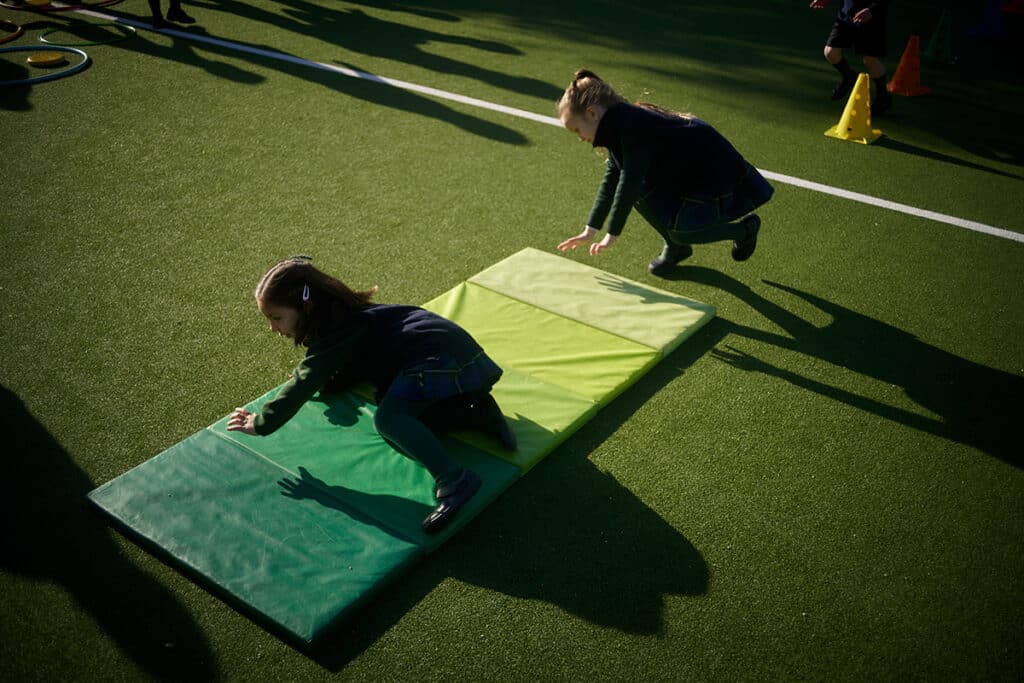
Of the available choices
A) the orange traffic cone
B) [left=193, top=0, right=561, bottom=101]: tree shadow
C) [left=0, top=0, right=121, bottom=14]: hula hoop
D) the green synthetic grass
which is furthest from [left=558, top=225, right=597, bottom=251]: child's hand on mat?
[left=0, top=0, right=121, bottom=14]: hula hoop

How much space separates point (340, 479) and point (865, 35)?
21.1 feet

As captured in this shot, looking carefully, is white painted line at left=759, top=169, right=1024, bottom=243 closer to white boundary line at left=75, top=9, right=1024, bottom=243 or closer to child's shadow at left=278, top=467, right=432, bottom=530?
white boundary line at left=75, top=9, right=1024, bottom=243

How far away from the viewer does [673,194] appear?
4531 millimetres

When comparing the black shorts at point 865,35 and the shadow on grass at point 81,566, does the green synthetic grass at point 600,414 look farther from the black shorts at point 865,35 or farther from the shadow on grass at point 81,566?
the black shorts at point 865,35

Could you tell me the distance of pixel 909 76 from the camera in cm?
809

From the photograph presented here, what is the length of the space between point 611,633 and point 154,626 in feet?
5.27

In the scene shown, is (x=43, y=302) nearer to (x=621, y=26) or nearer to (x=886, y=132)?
(x=886, y=132)

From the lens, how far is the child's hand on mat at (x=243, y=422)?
10.7ft

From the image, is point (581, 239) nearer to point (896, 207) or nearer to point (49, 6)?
point (896, 207)

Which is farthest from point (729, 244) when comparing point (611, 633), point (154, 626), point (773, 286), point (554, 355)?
point (154, 626)

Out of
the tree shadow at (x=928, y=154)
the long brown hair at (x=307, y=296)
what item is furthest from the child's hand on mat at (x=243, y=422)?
the tree shadow at (x=928, y=154)

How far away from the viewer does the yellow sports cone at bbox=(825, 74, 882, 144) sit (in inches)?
272

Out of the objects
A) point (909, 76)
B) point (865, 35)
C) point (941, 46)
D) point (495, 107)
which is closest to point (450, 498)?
point (495, 107)

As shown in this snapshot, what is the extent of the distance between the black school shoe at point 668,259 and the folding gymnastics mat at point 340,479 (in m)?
0.65
